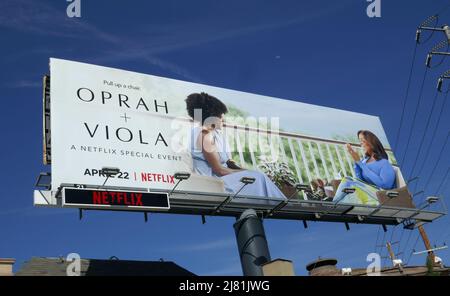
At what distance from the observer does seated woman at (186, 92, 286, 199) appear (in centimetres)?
2053

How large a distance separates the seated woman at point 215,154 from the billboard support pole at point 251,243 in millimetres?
1092

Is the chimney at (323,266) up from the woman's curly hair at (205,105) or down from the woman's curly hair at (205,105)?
down

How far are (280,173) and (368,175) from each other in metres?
5.40

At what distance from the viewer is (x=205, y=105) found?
73.5 feet

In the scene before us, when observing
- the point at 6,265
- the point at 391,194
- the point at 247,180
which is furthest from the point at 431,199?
the point at 6,265

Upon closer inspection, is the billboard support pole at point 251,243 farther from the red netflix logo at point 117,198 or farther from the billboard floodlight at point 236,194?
the red netflix logo at point 117,198

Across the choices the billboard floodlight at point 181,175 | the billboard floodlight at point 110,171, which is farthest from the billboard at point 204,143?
the billboard floodlight at point 181,175

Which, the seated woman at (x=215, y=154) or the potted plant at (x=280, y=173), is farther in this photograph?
the potted plant at (x=280, y=173)

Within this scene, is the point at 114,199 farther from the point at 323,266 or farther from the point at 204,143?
the point at 323,266

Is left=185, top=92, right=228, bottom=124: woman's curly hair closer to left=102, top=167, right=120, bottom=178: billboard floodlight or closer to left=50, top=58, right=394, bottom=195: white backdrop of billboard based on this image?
left=50, top=58, right=394, bottom=195: white backdrop of billboard

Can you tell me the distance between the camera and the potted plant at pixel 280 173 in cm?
2178

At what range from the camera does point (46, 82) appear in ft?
63.5

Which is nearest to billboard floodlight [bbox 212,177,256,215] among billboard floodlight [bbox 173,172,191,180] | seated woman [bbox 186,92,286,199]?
seated woman [bbox 186,92,286,199]
